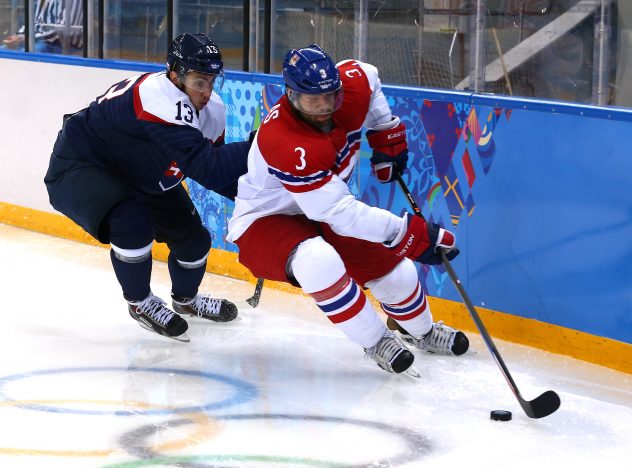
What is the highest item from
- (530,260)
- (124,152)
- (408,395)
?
(124,152)

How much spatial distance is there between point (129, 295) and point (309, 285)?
80 centimetres

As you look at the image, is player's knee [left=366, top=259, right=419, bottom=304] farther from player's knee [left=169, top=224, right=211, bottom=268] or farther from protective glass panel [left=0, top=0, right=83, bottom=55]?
protective glass panel [left=0, top=0, right=83, bottom=55]

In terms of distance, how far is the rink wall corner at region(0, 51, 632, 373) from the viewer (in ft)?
11.6

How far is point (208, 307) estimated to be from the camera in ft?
13.5

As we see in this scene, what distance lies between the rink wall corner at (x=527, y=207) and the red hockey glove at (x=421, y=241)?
536 millimetres

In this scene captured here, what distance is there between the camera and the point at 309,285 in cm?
328

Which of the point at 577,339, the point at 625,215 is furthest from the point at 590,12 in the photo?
the point at 577,339

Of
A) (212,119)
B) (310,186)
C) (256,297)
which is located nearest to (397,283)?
(310,186)

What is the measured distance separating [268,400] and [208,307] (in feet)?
2.94

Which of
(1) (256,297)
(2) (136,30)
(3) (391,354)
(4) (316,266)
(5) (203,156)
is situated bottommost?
(1) (256,297)

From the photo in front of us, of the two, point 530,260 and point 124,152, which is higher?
point 124,152

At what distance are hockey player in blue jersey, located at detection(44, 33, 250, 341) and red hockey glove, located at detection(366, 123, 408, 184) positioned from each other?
1.39 ft

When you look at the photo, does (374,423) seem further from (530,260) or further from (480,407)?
(530,260)

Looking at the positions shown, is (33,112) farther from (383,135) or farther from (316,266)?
(316,266)
